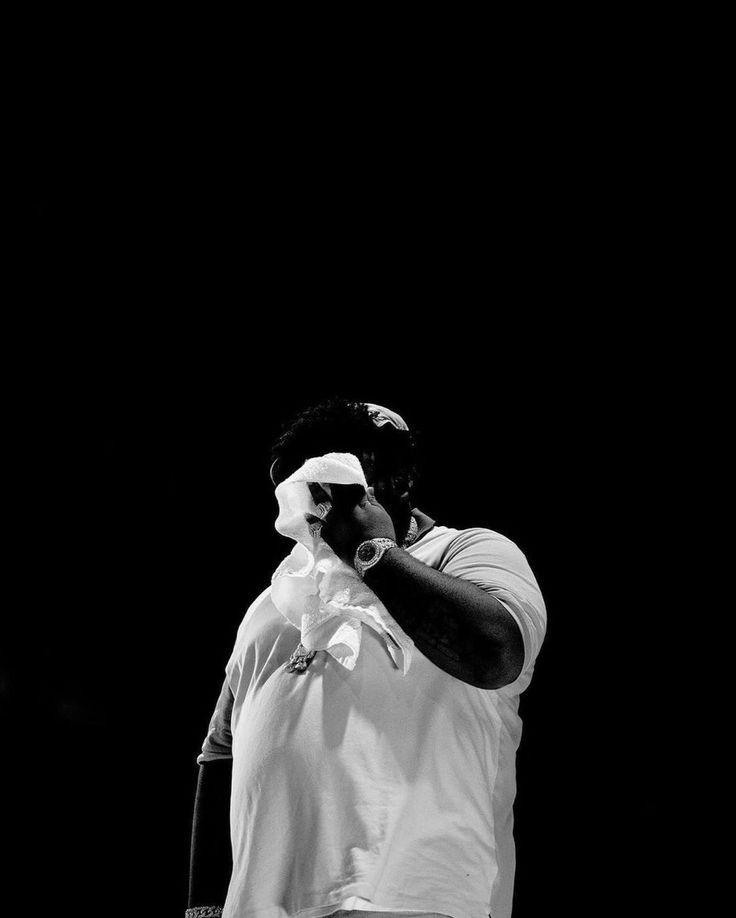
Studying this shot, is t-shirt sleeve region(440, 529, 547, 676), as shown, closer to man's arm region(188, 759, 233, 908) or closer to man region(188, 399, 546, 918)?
man region(188, 399, 546, 918)

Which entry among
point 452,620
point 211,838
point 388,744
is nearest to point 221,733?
point 211,838

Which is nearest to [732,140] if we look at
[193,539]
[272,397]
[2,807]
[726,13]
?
[726,13]

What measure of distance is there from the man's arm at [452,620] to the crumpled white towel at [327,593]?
0.15ft

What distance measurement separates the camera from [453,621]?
799 mm

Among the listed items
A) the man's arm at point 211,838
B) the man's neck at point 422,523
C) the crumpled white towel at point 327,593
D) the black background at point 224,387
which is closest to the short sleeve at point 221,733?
the man's arm at point 211,838

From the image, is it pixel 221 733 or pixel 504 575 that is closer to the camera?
pixel 504 575

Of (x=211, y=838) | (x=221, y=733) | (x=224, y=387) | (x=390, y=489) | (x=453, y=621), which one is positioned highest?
(x=224, y=387)

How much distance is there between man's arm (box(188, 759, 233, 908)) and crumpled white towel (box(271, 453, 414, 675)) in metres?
0.27

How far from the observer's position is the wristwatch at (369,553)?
834mm

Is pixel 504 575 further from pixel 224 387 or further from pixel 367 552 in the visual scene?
pixel 224 387

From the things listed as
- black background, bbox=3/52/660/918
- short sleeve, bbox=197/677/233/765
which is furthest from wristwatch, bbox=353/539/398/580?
black background, bbox=3/52/660/918

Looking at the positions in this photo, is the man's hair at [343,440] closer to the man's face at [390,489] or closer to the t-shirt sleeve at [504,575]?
the man's face at [390,489]

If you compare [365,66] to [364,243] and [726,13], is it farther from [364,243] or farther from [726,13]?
[726,13]

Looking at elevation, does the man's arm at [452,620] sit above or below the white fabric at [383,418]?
below
